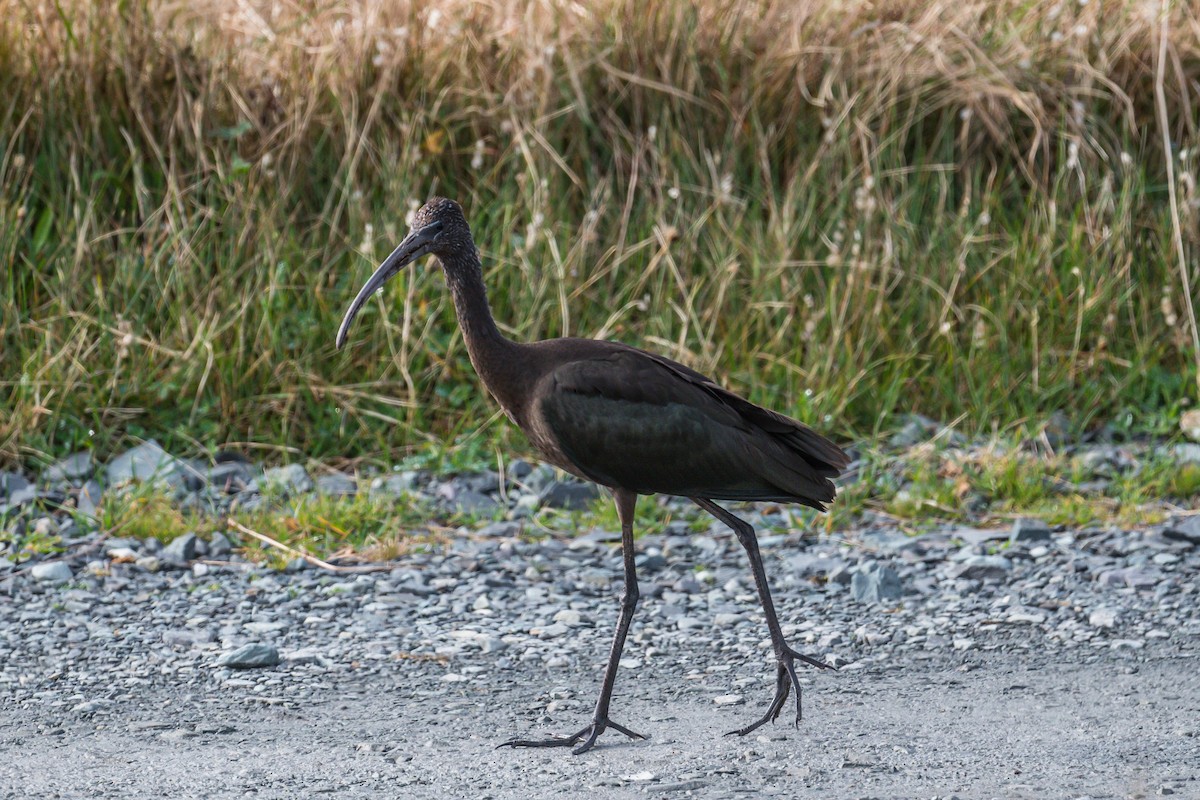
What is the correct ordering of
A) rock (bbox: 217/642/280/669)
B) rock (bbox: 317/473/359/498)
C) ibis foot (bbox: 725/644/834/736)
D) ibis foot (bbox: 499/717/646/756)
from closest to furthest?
1. ibis foot (bbox: 499/717/646/756)
2. ibis foot (bbox: 725/644/834/736)
3. rock (bbox: 217/642/280/669)
4. rock (bbox: 317/473/359/498)

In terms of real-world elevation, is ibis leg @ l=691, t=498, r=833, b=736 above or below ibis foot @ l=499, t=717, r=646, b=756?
above

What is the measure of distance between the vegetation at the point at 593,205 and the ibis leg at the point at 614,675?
260 centimetres

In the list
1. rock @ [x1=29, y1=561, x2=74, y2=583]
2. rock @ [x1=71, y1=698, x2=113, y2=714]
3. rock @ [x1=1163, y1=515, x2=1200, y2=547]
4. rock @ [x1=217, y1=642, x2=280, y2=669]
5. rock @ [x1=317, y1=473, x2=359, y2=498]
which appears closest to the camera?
rock @ [x1=71, y1=698, x2=113, y2=714]

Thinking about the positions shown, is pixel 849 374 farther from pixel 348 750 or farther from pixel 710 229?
pixel 348 750

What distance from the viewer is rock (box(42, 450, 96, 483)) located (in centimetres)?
696

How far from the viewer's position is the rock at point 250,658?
194 inches

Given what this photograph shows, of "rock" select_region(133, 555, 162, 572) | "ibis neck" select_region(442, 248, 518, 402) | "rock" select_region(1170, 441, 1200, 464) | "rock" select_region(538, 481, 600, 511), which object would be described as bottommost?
"rock" select_region(133, 555, 162, 572)

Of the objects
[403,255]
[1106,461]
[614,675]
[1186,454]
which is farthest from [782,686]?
[1186,454]

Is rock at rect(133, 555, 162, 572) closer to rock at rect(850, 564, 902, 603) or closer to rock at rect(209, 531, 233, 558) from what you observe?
rock at rect(209, 531, 233, 558)

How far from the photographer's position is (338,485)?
23.2 ft

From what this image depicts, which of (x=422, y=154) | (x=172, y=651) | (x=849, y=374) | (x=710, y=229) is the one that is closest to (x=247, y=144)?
(x=422, y=154)

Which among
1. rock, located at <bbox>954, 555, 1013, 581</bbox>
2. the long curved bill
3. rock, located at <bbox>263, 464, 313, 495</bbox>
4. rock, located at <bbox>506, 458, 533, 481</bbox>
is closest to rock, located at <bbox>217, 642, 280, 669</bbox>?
the long curved bill

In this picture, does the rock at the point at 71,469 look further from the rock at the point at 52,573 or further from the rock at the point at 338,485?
the rock at the point at 52,573

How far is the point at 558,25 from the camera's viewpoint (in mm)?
8820
